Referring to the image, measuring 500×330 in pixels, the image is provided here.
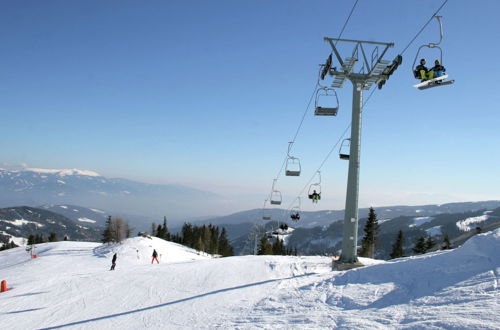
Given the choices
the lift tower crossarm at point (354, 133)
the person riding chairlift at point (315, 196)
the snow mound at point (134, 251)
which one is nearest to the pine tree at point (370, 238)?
the snow mound at point (134, 251)

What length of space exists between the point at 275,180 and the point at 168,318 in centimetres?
2728

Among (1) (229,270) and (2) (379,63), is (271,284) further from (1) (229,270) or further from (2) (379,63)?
(2) (379,63)

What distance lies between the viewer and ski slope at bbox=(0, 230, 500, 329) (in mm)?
8984

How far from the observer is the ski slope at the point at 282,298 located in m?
8.98

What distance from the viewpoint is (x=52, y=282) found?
21.9 meters

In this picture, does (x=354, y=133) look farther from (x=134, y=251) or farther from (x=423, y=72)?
(x=134, y=251)

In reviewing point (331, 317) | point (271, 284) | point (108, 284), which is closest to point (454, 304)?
point (331, 317)

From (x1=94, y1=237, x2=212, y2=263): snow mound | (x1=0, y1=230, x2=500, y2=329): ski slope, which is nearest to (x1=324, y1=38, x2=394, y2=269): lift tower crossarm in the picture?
(x1=0, y1=230, x2=500, y2=329): ski slope

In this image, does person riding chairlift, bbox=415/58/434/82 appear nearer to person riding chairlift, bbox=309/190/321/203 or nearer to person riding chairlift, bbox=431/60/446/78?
person riding chairlift, bbox=431/60/446/78

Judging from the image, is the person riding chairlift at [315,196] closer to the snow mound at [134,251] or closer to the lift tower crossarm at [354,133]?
the lift tower crossarm at [354,133]

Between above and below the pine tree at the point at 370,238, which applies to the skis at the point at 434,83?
above

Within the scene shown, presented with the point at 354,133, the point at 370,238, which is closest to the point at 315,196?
the point at 354,133

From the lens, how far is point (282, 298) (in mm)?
12359

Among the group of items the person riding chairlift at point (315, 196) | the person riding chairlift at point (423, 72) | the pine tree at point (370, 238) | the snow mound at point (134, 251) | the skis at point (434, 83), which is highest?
the person riding chairlift at point (423, 72)
